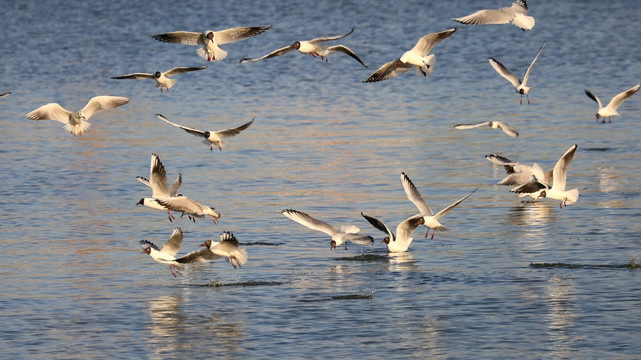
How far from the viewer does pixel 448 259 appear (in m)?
18.5

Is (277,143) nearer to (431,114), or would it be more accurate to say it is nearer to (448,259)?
(431,114)

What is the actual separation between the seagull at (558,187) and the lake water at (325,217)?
371mm

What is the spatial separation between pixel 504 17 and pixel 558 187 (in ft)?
9.39

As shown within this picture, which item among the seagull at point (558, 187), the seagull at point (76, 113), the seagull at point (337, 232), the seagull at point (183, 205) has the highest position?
the seagull at point (76, 113)

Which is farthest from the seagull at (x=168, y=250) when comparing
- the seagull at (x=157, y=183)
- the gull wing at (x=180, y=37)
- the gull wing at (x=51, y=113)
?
the gull wing at (x=51, y=113)

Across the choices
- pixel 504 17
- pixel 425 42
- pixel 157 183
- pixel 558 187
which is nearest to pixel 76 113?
pixel 157 183

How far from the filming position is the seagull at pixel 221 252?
663 inches

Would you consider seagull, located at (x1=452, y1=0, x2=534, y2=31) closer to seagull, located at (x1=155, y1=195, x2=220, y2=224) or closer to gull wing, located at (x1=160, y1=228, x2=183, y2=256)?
seagull, located at (x1=155, y1=195, x2=220, y2=224)

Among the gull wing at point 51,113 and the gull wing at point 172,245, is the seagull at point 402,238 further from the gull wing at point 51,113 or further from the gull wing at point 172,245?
the gull wing at point 51,113

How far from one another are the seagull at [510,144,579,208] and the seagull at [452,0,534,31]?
210 cm

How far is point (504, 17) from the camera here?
21.2 meters

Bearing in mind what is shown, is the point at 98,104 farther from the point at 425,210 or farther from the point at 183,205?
the point at 425,210

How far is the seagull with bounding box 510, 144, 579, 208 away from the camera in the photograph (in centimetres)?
2102

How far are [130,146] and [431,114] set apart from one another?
8.10 metres
